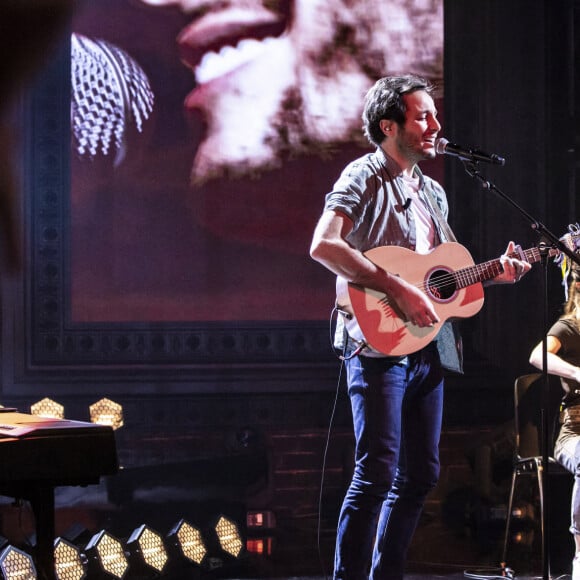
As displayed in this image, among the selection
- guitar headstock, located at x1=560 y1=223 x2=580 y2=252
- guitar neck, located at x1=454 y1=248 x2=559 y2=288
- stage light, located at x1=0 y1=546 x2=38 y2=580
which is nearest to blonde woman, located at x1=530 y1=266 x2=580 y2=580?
guitar headstock, located at x1=560 y1=223 x2=580 y2=252

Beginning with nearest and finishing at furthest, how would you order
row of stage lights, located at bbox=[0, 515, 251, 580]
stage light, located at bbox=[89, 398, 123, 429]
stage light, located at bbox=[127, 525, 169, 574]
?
row of stage lights, located at bbox=[0, 515, 251, 580], stage light, located at bbox=[127, 525, 169, 574], stage light, located at bbox=[89, 398, 123, 429]

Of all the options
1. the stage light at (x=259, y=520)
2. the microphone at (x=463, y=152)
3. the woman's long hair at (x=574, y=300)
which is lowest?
the stage light at (x=259, y=520)

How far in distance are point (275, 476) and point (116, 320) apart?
1205 mm

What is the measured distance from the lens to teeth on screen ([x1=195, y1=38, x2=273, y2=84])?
16.5 feet

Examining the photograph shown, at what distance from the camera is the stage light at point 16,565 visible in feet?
11.0

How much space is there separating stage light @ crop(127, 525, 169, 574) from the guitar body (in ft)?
5.26

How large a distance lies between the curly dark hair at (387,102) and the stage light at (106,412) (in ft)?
7.12

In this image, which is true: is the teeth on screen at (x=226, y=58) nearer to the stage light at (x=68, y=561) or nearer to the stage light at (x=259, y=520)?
the stage light at (x=259, y=520)

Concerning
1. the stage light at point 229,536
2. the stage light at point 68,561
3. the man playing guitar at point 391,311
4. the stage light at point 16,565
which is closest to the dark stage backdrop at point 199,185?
the stage light at point 229,536

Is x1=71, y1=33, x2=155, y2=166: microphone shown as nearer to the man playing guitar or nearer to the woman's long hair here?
the man playing guitar

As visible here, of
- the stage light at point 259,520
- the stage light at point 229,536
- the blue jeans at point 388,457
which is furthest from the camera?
the stage light at point 259,520

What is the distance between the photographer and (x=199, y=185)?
16.4 ft

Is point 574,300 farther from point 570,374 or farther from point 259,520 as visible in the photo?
point 259,520

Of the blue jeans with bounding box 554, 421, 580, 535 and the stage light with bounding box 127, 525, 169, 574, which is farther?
the stage light with bounding box 127, 525, 169, 574
